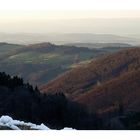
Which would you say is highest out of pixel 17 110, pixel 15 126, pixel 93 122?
pixel 15 126

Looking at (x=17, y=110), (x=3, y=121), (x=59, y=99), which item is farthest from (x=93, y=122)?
(x=3, y=121)
